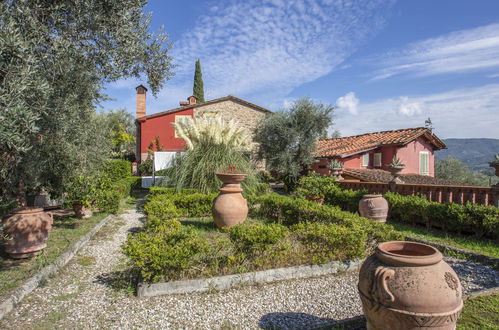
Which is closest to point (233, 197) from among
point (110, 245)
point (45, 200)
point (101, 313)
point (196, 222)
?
point (196, 222)

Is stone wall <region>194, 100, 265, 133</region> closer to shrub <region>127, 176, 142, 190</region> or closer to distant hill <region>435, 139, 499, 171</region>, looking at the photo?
shrub <region>127, 176, 142, 190</region>

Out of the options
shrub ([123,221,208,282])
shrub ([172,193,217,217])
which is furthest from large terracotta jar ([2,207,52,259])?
shrub ([172,193,217,217])

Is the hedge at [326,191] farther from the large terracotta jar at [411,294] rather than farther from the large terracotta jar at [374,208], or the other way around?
the large terracotta jar at [411,294]

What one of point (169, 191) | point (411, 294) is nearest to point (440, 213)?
point (411, 294)

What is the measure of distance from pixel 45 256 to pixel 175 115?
60.4 feet

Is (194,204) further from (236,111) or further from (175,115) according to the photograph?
(236,111)

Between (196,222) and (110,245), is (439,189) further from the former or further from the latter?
(110,245)

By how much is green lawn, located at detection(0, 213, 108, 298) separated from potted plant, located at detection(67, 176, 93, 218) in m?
0.49

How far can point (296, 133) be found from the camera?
16.6 m

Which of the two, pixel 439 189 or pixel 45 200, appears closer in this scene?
pixel 439 189

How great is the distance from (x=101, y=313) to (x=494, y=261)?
618cm

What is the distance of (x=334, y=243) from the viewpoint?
513 centimetres

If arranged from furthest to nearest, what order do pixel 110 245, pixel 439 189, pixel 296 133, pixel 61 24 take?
pixel 296 133, pixel 439 189, pixel 110 245, pixel 61 24

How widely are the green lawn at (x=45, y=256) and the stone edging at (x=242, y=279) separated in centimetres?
177
